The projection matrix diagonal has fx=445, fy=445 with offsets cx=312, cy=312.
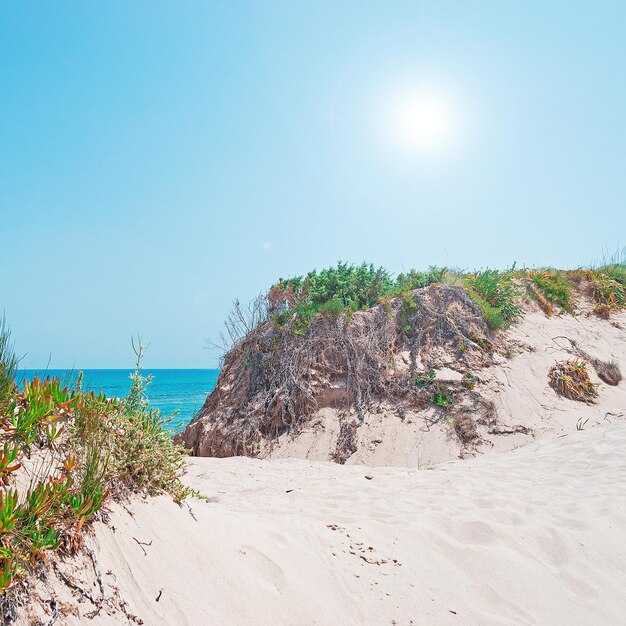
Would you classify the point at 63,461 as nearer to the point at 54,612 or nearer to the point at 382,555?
the point at 54,612

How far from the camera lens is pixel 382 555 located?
3375 mm

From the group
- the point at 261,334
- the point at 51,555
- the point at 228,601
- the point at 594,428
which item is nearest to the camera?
the point at 51,555

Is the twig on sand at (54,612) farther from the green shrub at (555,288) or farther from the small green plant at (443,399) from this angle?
the green shrub at (555,288)

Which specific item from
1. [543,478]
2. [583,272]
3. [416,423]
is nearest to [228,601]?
[543,478]

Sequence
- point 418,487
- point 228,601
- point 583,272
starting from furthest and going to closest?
point 583,272, point 418,487, point 228,601

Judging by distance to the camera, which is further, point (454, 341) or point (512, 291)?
point (512, 291)

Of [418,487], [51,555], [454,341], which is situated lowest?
[418,487]

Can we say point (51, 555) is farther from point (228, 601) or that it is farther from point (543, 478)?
point (543, 478)

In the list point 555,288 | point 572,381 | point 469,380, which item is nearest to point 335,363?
point 469,380

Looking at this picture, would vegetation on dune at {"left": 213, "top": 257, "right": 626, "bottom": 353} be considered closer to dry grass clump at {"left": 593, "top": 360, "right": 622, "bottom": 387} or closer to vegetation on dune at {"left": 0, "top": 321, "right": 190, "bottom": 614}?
dry grass clump at {"left": 593, "top": 360, "right": 622, "bottom": 387}

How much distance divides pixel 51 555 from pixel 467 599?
2542 millimetres

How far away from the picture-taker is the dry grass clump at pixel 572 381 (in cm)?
923

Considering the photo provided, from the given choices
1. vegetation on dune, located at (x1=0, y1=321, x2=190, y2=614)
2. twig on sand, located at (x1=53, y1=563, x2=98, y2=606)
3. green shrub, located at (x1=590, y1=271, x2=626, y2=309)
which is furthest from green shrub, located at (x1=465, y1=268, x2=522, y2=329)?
A: twig on sand, located at (x1=53, y1=563, x2=98, y2=606)

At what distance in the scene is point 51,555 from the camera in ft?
6.76
